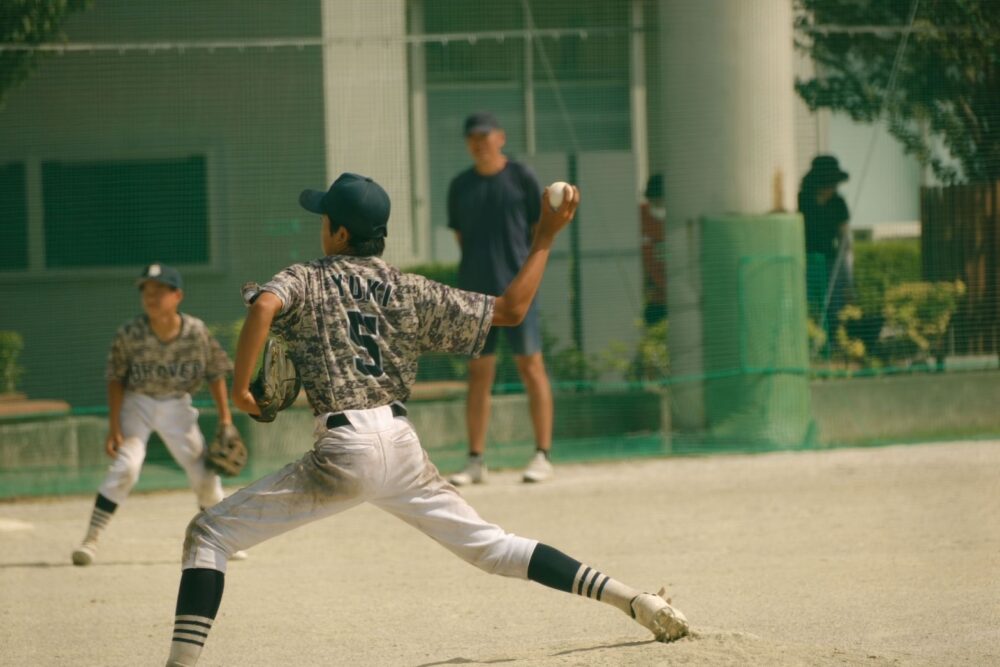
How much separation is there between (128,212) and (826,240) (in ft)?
15.6

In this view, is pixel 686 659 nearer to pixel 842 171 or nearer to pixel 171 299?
pixel 171 299

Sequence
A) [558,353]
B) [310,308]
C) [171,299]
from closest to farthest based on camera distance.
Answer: [310,308], [171,299], [558,353]

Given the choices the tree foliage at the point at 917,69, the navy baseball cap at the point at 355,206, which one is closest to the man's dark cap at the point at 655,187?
the tree foliage at the point at 917,69

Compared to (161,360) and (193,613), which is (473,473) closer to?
(161,360)

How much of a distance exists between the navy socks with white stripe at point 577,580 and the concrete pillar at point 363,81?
17.9 ft

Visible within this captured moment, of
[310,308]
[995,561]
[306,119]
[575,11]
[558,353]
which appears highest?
[575,11]

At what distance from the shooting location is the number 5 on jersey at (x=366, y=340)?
14.5 ft

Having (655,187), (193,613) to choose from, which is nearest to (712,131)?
(655,187)

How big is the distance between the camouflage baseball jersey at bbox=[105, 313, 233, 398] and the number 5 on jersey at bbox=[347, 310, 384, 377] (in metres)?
2.92

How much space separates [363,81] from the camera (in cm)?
965

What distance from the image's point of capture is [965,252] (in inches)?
397

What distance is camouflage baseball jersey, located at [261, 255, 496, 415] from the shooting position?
4.37 metres

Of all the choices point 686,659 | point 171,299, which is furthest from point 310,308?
point 171,299

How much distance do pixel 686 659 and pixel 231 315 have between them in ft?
19.2
